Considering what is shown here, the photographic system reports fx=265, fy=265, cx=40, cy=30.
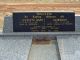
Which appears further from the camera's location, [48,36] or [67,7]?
[67,7]

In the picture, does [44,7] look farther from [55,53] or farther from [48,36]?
[55,53]

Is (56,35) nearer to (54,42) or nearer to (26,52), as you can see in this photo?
(54,42)

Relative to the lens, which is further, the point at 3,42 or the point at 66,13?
the point at 66,13

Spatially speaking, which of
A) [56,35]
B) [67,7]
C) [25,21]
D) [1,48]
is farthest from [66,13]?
[67,7]

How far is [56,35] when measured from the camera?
4.93m

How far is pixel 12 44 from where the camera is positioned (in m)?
4.53

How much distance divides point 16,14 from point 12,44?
30.2 inches

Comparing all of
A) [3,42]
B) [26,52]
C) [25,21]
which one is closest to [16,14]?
[25,21]

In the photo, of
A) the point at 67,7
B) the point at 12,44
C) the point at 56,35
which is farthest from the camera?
the point at 67,7

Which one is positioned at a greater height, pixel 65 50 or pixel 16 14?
pixel 16 14

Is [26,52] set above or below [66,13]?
below

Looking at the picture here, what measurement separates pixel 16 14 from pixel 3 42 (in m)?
0.71

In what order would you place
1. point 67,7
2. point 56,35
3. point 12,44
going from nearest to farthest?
1. point 12,44
2. point 56,35
3. point 67,7

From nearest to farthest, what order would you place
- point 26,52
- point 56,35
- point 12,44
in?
point 26,52 → point 12,44 → point 56,35
